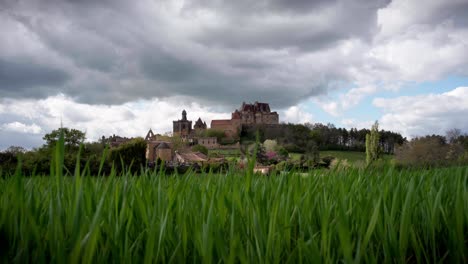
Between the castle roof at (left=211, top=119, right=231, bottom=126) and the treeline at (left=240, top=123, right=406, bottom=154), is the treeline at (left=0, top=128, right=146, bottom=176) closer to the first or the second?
the treeline at (left=240, top=123, right=406, bottom=154)

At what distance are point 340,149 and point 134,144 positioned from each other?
136ft

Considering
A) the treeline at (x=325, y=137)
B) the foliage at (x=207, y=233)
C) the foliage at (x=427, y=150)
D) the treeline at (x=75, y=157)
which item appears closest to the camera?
the foliage at (x=207, y=233)

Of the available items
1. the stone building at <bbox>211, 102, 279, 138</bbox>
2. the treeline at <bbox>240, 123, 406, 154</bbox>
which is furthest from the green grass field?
the stone building at <bbox>211, 102, 279, 138</bbox>

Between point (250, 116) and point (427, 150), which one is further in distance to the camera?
point (250, 116)

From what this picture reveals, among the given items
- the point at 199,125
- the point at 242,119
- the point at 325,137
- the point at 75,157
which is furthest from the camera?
the point at 199,125

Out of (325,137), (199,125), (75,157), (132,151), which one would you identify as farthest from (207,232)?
(199,125)

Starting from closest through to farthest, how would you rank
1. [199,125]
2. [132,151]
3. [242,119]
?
[132,151], [242,119], [199,125]

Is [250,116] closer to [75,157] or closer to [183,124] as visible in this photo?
[183,124]

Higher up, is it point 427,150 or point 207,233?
point 427,150

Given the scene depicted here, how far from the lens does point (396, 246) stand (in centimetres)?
118

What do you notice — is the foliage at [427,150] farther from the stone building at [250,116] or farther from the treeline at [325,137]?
the stone building at [250,116]

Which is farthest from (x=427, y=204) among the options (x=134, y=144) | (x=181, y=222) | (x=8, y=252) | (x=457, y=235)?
(x=134, y=144)

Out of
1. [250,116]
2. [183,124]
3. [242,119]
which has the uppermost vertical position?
[250,116]

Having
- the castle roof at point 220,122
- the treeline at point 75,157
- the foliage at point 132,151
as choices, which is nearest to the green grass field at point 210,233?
the treeline at point 75,157
